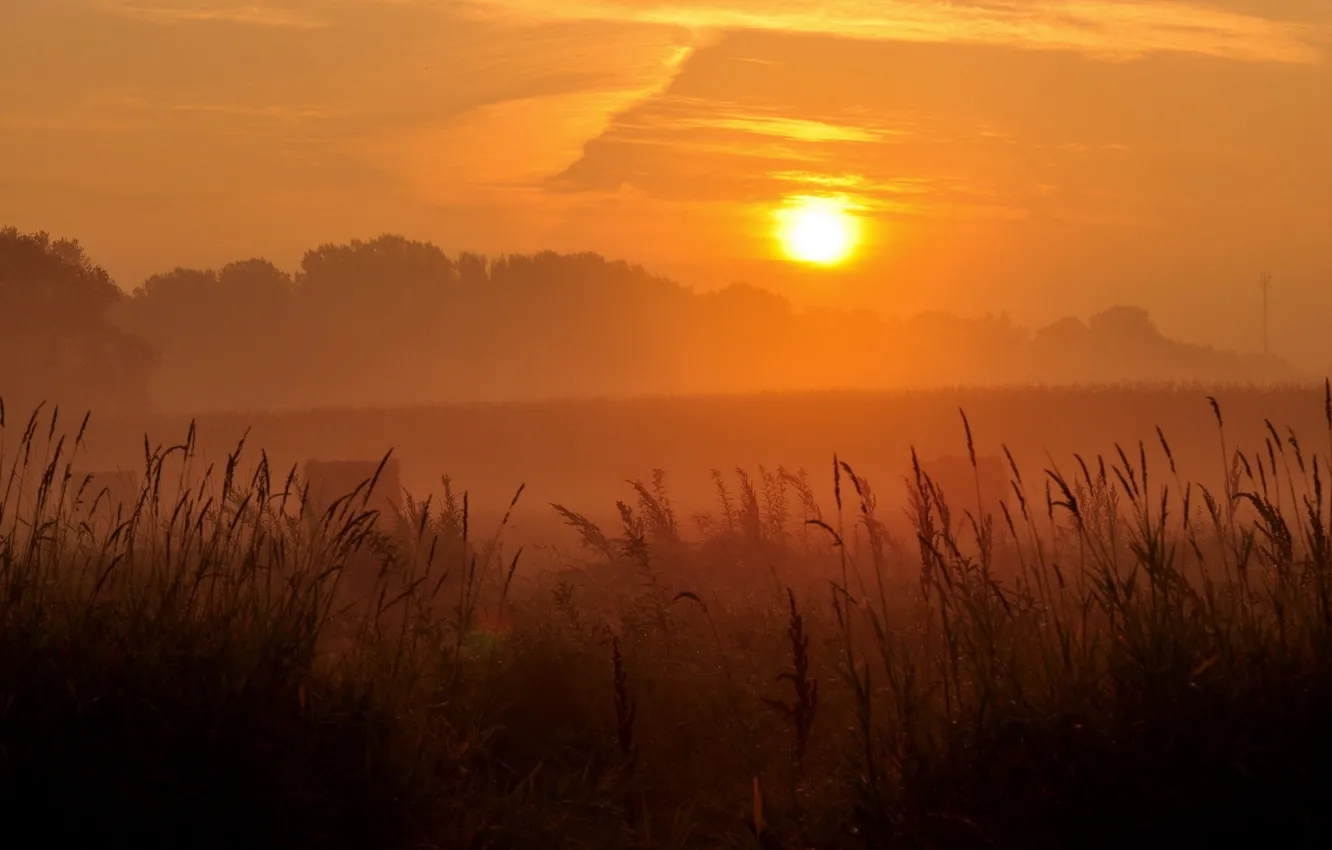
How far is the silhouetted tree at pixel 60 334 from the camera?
166 feet

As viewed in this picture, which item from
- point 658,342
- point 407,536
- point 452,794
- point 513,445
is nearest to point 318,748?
point 452,794

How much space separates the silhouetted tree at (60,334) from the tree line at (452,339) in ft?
0.25

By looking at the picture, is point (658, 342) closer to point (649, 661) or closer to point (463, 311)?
point (463, 311)

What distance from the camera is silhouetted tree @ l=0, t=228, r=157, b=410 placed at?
50.5 m

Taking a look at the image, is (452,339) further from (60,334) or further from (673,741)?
(673,741)

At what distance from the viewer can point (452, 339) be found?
111 m

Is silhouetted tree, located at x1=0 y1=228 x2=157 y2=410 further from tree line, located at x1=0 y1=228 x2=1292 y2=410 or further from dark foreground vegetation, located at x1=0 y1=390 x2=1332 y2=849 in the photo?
dark foreground vegetation, located at x1=0 y1=390 x2=1332 y2=849

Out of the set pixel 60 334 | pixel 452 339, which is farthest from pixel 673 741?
pixel 452 339

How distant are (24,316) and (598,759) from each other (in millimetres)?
53061

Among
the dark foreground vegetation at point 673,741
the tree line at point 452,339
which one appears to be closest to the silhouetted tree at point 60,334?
the tree line at point 452,339

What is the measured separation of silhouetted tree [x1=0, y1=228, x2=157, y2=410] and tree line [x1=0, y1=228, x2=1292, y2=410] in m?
0.08

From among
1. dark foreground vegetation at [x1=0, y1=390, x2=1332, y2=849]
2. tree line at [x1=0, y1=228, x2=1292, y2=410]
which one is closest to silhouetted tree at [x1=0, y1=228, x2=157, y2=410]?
tree line at [x1=0, y1=228, x2=1292, y2=410]

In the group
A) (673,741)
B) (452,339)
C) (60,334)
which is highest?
(452,339)

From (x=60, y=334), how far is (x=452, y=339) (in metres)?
59.9
